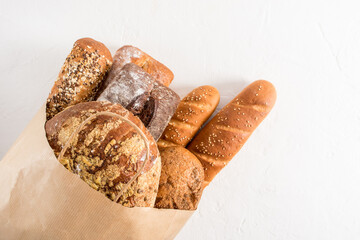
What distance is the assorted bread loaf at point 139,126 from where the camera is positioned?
3.58 ft

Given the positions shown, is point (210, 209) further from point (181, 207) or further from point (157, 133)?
point (157, 133)

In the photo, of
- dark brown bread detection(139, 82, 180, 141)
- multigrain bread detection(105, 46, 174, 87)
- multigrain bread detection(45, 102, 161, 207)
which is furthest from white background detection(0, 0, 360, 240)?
multigrain bread detection(45, 102, 161, 207)

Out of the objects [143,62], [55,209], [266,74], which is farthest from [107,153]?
[266,74]

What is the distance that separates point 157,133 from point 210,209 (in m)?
0.66

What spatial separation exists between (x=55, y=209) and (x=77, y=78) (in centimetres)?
65

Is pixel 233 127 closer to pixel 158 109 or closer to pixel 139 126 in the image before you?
pixel 158 109

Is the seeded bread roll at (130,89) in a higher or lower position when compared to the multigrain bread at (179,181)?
higher

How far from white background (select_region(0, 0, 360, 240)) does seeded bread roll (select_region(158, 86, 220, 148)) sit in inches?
6.3

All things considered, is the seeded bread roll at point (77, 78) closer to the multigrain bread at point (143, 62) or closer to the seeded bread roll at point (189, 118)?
the multigrain bread at point (143, 62)

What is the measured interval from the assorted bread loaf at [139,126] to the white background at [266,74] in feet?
0.65

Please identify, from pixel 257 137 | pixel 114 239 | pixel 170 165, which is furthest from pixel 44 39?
pixel 257 137

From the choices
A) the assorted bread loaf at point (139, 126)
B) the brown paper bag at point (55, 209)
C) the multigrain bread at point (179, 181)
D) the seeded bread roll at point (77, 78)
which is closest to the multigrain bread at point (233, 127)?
the assorted bread loaf at point (139, 126)

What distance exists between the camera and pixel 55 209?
3.43 ft

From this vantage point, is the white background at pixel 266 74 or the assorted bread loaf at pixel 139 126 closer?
the assorted bread loaf at pixel 139 126
